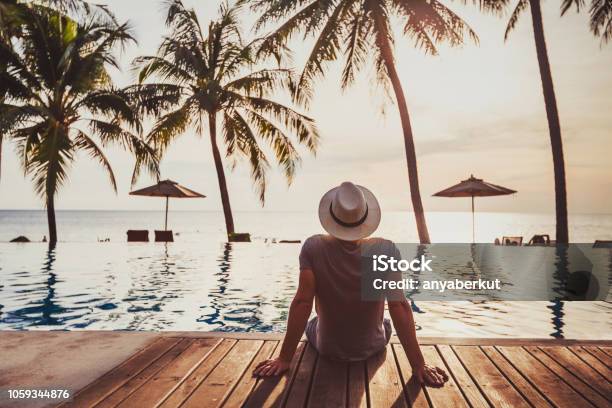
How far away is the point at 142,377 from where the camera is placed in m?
3.41

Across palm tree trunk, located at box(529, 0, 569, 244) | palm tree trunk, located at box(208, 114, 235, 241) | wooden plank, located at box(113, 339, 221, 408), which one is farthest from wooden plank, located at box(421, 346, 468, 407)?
palm tree trunk, located at box(208, 114, 235, 241)

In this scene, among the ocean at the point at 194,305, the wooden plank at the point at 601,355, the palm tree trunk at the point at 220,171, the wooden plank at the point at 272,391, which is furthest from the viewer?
the palm tree trunk at the point at 220,171

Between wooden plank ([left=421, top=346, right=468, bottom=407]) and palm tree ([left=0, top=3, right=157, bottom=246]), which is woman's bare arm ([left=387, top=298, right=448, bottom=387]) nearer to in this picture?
wooden plank ([left=421, top=346, right=468, bottom=407])

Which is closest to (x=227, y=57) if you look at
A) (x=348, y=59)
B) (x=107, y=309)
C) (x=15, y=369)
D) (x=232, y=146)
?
(x=232, y=146)

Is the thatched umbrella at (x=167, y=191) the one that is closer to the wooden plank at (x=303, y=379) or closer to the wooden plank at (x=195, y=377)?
the wooden plank at (x=195, y=377)

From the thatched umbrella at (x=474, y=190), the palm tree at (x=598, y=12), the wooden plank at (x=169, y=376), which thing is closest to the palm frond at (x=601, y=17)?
the palm tree at (x=598, y=12)

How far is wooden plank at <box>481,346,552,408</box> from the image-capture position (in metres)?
3.01

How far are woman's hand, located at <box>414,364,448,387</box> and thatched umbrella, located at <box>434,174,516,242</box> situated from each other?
1758 centimetres

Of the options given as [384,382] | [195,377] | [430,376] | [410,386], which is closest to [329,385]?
[384,382]

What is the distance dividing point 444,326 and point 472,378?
3.39 m

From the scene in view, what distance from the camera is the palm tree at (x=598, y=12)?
1534 cm

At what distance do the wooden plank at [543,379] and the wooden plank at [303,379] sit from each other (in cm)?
150

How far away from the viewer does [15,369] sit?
3691 millimetres

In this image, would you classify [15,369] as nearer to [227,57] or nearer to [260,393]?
[260,393]
